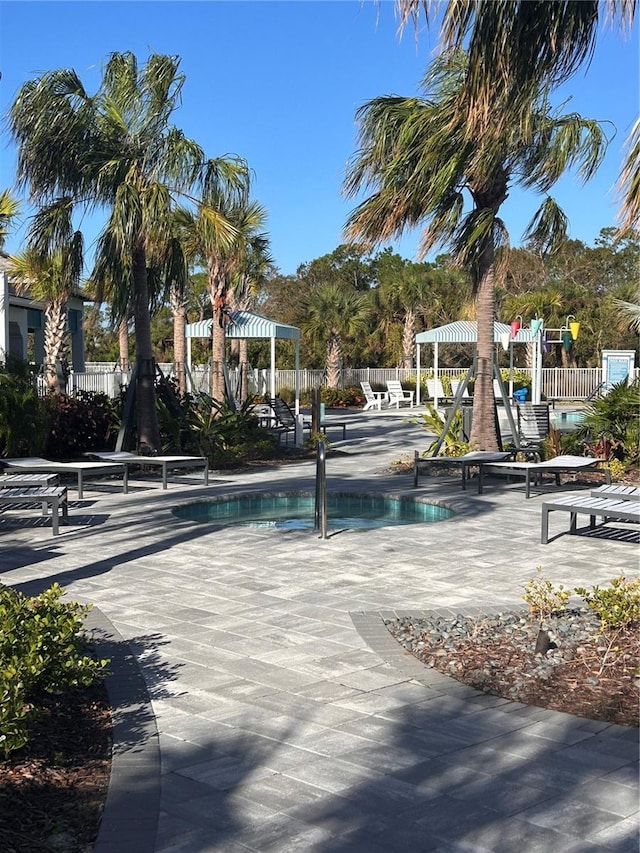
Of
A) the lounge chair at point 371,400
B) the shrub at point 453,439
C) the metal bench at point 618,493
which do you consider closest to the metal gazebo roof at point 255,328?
the shrub at point 453,439

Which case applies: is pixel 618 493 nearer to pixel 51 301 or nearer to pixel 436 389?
pixel 51 301

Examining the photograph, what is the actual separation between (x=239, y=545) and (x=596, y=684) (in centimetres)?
471

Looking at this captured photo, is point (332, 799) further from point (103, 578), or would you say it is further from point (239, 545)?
point (239, 545)

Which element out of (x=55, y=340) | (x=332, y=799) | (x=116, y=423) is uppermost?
(x=55, y=340)

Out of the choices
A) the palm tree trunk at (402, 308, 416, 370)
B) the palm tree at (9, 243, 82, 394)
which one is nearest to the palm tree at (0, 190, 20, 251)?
the palm tree at (9, 243, 82, 394)

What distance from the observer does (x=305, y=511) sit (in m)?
11.9

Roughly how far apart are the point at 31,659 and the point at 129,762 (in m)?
0.60

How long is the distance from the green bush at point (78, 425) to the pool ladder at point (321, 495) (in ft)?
23.7

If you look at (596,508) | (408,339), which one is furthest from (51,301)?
(408,339)

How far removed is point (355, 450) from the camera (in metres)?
19.3

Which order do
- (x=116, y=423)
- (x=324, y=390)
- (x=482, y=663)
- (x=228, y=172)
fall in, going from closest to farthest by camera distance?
1. (x=482, y=663)
2. (x=228, y=172)
3. (x=116, y=423)
4. (x=324, y=390)

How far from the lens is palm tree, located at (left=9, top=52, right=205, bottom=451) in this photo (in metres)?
13.6

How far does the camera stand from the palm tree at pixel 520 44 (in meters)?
4.97

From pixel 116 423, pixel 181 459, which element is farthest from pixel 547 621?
pixel 116 423
